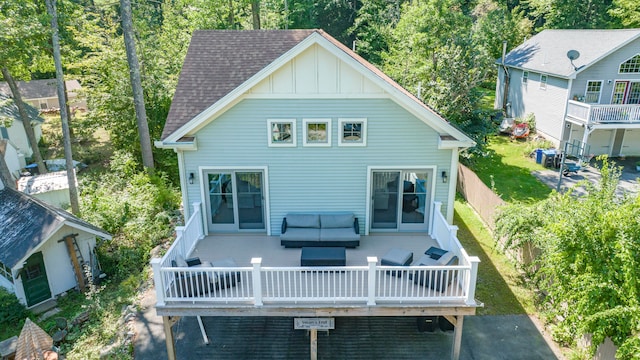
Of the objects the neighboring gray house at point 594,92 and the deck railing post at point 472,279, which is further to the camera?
the neighboring gray house at point 594,92

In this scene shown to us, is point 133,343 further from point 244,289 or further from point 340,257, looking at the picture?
point 340,257

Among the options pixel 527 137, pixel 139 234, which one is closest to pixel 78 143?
pixel 139 234

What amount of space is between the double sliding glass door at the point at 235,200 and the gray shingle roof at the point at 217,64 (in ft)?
6.19

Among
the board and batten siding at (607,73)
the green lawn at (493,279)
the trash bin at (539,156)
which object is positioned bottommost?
the green lawn at (493,279)

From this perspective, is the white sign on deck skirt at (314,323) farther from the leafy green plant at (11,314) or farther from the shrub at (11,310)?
the shrub at (11,310)

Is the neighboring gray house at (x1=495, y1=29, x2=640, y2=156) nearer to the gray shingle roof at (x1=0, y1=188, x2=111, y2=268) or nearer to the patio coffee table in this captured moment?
the patio coffee table

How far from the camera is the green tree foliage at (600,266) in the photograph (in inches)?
283

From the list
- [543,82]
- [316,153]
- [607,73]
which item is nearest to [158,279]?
[316,153]

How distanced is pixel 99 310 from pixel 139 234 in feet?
12.9

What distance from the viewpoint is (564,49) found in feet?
83.6

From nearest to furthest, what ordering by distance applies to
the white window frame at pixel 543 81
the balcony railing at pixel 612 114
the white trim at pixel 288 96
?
1. the white trim at pixel 288 96
2. the balcony railing at pixel 612 114
3. the white window frame at pixel 543 81

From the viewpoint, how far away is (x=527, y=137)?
86.3 feet

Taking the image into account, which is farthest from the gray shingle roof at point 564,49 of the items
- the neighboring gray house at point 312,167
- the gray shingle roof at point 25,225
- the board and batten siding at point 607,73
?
the gray shingle roof at point 25,225

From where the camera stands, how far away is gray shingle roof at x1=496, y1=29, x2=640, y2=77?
73.8ft
